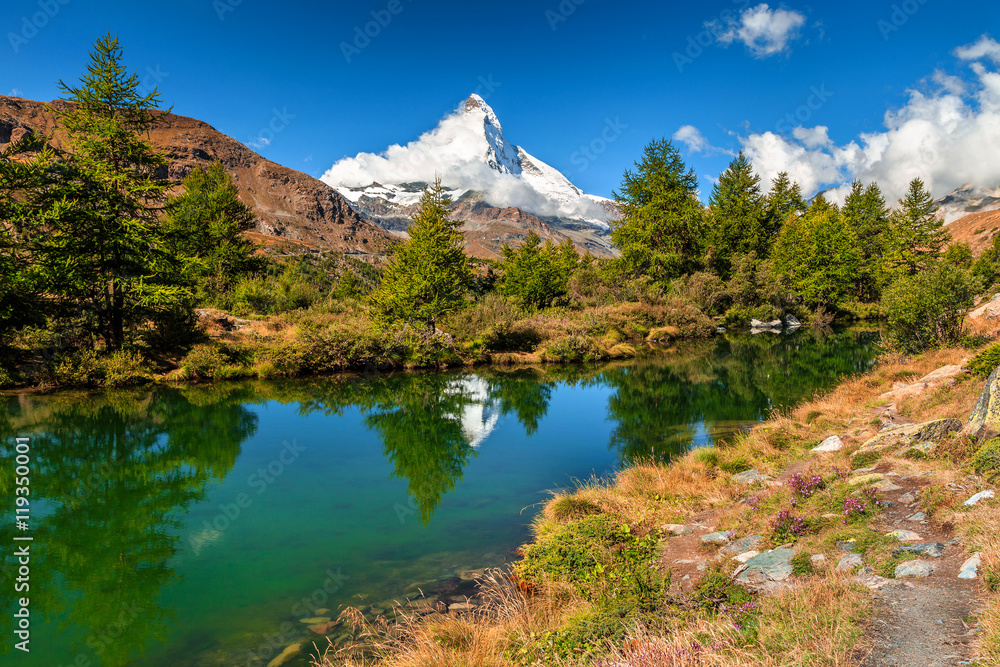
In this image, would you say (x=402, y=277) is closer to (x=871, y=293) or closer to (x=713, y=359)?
(x=713, y=359)

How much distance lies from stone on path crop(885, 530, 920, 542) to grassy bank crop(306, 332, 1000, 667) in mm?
136

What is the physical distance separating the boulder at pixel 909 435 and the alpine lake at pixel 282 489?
4816mm

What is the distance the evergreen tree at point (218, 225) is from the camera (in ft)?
133

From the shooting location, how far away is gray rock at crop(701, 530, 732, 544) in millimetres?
6980

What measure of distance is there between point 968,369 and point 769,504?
7.86m

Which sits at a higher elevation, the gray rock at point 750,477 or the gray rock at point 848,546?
the gray rock at point 848,546

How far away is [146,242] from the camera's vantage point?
2130cm

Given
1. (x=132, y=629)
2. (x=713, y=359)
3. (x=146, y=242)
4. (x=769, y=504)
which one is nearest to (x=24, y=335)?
(x=146, y=242)

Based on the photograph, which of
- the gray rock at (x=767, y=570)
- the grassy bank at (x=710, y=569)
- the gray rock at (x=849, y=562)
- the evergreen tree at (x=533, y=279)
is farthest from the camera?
the evergreen tree at (x=533, y=279)

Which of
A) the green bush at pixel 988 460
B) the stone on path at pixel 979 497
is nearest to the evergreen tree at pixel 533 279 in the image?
the green bush at pixel 988 460

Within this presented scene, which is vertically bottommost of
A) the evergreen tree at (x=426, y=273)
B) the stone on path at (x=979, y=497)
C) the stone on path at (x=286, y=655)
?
the stone on path at (x=286, y=655)

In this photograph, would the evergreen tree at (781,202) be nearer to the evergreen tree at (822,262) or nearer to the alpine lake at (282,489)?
the evergreen tree at (822,262)

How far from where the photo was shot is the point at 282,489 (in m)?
11.8

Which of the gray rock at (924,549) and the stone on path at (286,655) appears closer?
the gray rock at (924,549)
